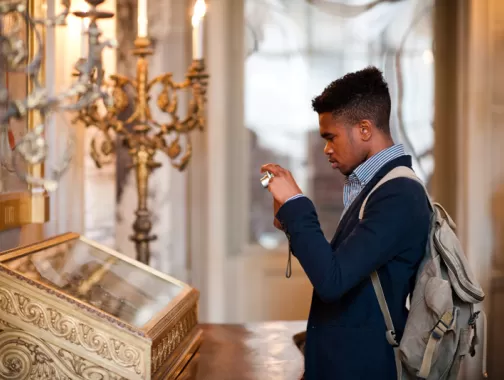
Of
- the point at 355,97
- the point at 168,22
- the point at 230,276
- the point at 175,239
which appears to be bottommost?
the point at 230,276

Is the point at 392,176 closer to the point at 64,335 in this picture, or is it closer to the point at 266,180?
the point at 266,180

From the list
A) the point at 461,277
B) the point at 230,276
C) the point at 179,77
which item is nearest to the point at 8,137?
the point at 461,277

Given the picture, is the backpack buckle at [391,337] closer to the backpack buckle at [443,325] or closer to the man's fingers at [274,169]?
the backpack buckle at [443,325]

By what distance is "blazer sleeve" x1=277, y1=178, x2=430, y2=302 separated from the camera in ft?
6.24

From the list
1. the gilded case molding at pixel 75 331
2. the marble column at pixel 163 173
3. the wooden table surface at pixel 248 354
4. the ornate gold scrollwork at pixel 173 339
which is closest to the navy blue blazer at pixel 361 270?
the wooden table surface at pixel 248 354

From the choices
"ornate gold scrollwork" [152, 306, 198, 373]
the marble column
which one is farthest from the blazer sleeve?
the marble column

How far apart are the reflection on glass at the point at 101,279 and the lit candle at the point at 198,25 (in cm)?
137

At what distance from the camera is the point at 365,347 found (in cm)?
199

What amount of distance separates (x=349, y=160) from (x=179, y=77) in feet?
10.5

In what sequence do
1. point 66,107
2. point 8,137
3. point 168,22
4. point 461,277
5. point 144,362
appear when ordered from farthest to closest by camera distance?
point 168,22 < point 8,137 < point 461,277 < point 144,362 < point 66,107

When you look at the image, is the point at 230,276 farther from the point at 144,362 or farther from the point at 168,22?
the point at 144,362

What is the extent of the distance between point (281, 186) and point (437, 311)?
51 cm

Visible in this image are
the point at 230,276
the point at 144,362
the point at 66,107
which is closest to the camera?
the point at 66,107

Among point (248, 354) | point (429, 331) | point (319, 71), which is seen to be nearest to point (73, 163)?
point (248, 354)
